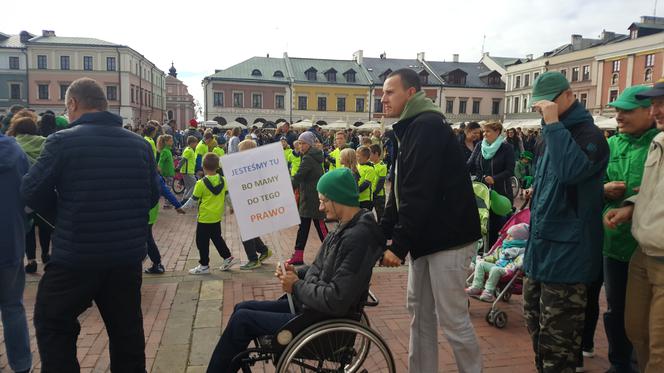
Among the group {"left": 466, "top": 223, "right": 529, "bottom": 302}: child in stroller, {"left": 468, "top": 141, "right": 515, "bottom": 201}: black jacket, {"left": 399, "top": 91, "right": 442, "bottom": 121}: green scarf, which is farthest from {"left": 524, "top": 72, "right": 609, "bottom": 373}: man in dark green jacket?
{"left": 468, "top": 141, "right": 515, "bottom": 201}: black jacket

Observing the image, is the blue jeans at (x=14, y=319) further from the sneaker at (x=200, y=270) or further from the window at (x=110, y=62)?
the window at (x=110, y=62)

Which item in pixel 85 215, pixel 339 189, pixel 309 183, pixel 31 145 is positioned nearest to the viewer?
pixel 85 215

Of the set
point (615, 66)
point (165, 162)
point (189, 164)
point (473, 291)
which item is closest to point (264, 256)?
point (473, 291)

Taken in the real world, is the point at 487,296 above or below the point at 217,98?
below

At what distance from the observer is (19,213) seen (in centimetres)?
320

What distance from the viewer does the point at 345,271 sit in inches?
107

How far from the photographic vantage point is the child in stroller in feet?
15.2

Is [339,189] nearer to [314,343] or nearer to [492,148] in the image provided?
[314,343]

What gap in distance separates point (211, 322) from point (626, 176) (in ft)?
11.8

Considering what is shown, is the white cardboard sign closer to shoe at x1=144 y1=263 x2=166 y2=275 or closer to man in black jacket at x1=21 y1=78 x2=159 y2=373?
man in black jacket at x1=21 y1=78 x2=159 y2=373

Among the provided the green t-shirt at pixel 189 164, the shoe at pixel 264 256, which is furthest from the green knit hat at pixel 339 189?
the green t-shirt at pixel 189 164

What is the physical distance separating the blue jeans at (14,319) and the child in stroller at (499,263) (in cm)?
392

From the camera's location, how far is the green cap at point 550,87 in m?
2.79

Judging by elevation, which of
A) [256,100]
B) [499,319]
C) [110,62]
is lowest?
[499,319]
